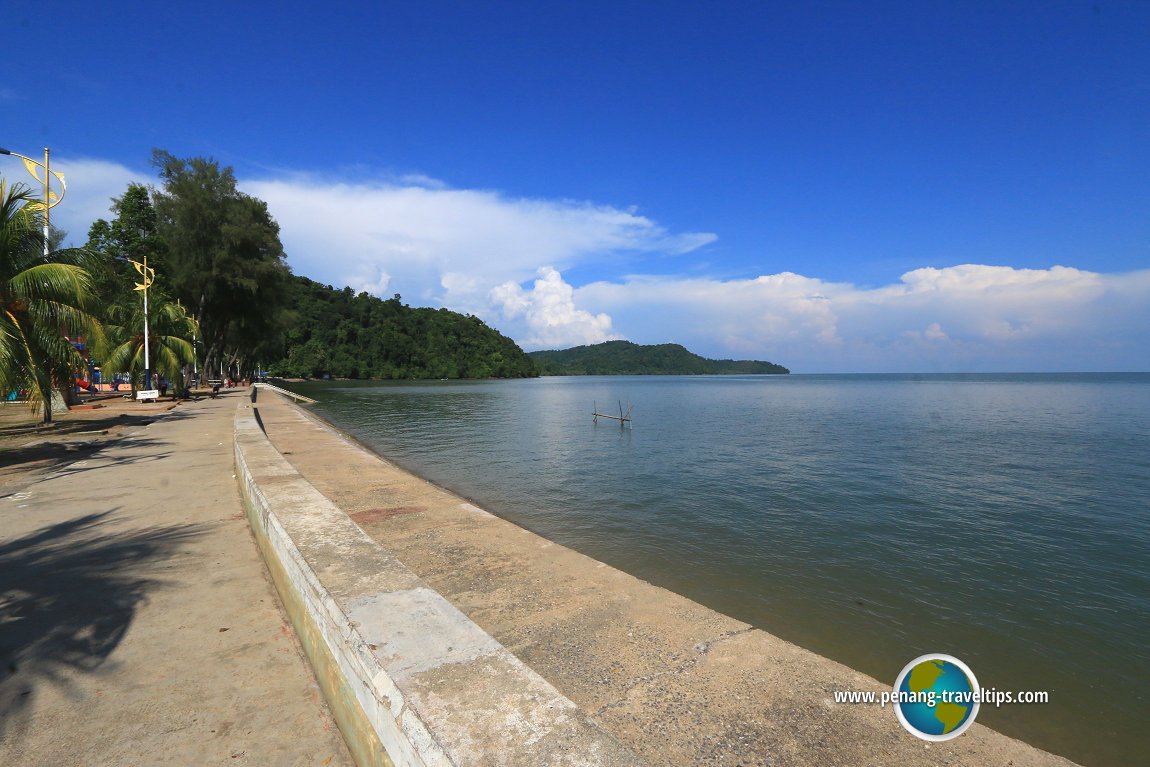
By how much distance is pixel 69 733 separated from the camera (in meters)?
2.66

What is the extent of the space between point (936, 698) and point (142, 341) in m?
32.6

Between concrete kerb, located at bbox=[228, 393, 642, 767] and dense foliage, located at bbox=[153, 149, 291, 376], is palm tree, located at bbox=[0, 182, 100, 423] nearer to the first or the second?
concrete kerb, located at bbox=[228, 393, 642, 767]

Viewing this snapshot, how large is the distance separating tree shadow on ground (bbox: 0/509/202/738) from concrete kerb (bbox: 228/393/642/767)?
1267 mm

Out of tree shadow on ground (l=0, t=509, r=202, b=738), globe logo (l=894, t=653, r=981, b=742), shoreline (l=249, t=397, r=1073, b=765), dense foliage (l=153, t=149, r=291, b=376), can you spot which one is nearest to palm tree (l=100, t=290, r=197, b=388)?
dense foliage (l=153, t=149, r=291, b=376)

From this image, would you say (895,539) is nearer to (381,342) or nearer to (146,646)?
(146,646)

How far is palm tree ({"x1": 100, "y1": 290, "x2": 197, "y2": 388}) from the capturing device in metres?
24.5

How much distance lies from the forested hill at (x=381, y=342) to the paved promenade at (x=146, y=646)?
319ft

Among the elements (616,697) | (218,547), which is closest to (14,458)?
(218,547)

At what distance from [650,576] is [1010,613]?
173 inches

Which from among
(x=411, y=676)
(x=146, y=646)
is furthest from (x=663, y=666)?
(x=146, y=646)

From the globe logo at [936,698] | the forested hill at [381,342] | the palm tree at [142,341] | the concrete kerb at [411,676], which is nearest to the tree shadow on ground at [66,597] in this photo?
the concrete kerb at [411,676]

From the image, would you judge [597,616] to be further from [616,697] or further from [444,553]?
[444,553]

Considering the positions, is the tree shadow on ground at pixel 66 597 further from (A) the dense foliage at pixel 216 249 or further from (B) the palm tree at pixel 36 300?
(A) the dense foliage at pixel 216 249

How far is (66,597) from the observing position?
417cm
